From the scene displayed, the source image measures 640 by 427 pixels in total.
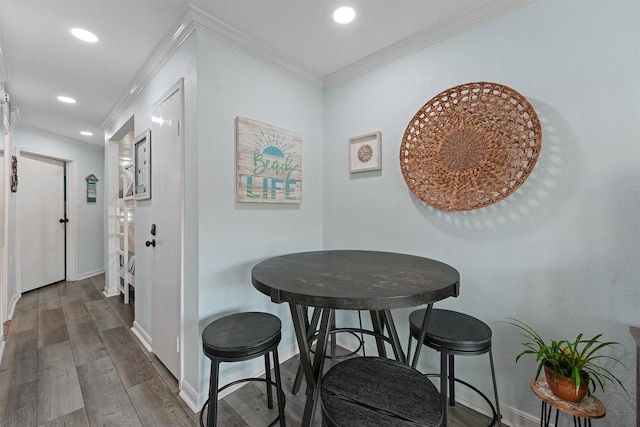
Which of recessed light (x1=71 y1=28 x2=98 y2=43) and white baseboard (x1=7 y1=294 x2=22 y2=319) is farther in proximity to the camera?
white baseboard (x1=7 y1=294 x2=22 y2=319)

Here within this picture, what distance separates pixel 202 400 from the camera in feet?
5.20

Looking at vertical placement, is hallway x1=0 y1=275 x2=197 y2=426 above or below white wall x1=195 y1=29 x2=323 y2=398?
below

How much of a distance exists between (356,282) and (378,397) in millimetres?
401

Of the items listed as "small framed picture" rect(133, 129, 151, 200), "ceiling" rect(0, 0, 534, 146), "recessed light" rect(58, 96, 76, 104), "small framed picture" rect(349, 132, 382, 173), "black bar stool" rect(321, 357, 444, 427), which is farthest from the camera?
"recessed light" rect(58, 96, 76, 104)

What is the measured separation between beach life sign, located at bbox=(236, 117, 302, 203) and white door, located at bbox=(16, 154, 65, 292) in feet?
13.1

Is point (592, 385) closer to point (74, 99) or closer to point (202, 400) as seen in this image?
point (202, 400)

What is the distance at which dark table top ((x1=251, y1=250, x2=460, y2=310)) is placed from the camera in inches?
36.2

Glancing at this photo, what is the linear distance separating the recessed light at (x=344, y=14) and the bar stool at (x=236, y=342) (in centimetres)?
191

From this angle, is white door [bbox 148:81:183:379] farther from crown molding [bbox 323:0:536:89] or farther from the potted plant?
the potted plant

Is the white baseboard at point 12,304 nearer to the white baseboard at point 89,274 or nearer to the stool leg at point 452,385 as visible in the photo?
the white baseboard at point 89,274

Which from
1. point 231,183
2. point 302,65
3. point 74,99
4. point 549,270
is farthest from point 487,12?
point 74,99

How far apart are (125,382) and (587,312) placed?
284 cm

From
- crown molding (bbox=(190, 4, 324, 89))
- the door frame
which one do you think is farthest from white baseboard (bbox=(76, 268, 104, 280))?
crown molding (bbox=(190, 4, 324, 89))

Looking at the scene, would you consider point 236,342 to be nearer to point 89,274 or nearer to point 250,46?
point 250,46
